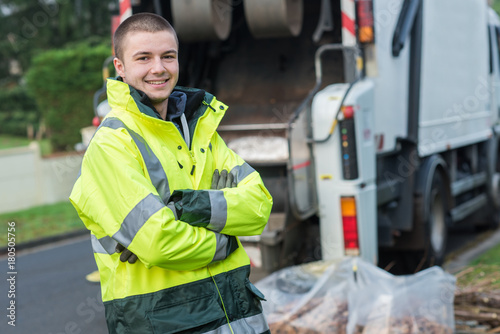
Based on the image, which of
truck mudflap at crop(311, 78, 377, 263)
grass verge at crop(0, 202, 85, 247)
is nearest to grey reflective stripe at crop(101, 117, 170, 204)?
truck mudflap at crop(311, 78, 377, 263)

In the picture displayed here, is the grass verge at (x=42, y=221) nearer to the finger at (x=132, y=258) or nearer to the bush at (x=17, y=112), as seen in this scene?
the finger at (x=132, y=258)

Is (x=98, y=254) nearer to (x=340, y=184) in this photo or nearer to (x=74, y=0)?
(x=340, y=184)

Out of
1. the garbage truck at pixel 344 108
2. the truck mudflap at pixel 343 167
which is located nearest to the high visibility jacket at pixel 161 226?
the garbage truck at pixel 344 108

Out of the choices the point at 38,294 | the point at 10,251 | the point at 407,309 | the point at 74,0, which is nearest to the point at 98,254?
the point at 407,309

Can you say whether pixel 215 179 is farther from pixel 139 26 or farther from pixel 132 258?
pixel 139 26

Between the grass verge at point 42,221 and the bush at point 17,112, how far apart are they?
38.3 ft

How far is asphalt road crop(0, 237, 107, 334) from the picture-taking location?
4.96 metres

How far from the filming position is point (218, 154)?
7.20ft

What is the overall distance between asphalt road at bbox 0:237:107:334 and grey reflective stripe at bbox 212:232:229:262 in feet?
10.1

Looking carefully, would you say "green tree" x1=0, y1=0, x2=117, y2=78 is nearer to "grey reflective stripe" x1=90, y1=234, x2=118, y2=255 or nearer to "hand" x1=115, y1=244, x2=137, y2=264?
"grey reflective stripe" x1=90, y1=234, x2=118, y2=255

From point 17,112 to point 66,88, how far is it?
885cm

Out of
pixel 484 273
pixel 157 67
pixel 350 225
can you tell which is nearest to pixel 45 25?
pixel 484 273

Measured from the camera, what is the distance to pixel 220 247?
76.8 inches

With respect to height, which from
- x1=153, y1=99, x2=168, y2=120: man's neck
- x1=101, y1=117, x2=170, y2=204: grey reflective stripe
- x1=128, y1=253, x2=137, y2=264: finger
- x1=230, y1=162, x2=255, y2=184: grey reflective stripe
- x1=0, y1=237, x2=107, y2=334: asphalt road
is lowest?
x1=0, y1=237, x2=107, y2=334: asphalt road
